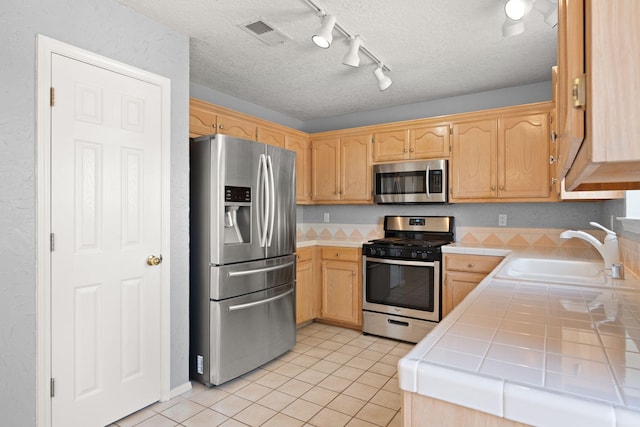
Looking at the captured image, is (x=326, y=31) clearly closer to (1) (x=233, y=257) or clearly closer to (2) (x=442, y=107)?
(1) (x=233, y=257)

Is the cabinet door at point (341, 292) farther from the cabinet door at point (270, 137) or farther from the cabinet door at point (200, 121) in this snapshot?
the cabinet door at point (200, 121)

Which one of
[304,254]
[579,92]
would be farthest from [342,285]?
[579,92]

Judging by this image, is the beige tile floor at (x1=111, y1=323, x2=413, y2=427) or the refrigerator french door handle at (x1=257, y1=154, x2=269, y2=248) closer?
the beige tile floor at (x1=111, y1=323, x2=413, y2=427)

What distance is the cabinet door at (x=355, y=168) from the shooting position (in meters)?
3.95

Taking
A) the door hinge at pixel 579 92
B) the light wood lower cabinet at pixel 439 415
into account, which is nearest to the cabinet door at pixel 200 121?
the light wood lower cabinet at pixel 439 415

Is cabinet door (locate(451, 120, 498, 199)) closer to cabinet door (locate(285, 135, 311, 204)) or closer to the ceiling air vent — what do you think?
cabinet door (locate(285, 135, 311, 204))

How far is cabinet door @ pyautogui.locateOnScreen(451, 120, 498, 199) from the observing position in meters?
3.29

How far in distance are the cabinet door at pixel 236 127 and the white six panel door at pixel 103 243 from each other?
0.91 m

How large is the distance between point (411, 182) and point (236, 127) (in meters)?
1.81

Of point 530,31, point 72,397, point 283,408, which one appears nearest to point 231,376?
point 283,408

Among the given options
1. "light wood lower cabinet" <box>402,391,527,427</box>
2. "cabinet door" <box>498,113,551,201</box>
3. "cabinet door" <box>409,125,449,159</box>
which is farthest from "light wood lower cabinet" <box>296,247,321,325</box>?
"light wood lower cabinet" <box>402,391,527,427</box>

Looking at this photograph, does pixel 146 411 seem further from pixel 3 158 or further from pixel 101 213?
pixel 3 158

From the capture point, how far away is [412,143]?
12.1 ft

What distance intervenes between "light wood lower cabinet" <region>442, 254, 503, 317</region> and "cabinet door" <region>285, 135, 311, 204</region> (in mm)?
1768
